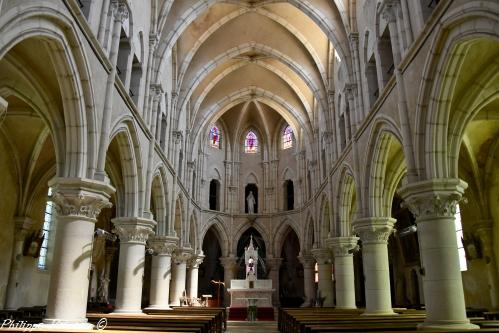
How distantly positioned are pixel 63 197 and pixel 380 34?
442 inches

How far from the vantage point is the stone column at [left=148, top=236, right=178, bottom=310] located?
19.9 metres

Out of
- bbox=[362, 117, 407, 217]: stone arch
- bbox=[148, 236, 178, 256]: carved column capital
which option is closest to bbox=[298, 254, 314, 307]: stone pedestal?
bbox=[148, 236, 178, 256]: carved column capital

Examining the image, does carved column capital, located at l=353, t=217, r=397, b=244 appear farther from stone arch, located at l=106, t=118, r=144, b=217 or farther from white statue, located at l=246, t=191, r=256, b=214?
white statue, located at l=246, t=191, r=256, b=214

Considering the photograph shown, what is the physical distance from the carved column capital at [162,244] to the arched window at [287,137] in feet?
59.5

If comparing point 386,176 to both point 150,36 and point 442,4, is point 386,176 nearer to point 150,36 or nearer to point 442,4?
point 442,4

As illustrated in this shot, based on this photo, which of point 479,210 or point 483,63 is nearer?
point 483,63

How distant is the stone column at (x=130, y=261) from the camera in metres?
15.1

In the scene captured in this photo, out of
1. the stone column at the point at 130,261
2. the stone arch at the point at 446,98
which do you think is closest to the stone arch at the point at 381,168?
the stone arch at the point at 446,98

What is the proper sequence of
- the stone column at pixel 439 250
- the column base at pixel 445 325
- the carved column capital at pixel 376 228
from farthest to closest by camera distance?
1. the carved column capital at pixel 376 228
2. the stone column at pixel 439 250
3. the column base at pixel 445 325

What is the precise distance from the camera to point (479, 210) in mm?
18734

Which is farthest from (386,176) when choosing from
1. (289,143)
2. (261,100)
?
(289,143)

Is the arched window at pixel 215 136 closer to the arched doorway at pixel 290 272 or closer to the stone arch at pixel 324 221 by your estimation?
the arched doorway at pixel 290 272

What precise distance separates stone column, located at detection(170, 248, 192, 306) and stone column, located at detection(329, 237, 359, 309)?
909 centimetres

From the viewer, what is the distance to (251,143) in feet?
125
